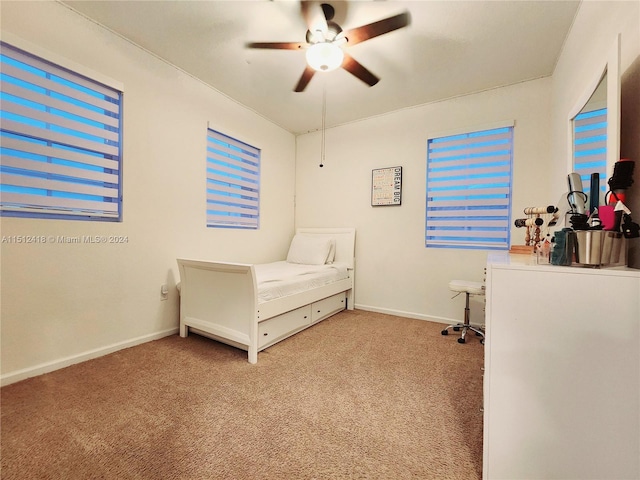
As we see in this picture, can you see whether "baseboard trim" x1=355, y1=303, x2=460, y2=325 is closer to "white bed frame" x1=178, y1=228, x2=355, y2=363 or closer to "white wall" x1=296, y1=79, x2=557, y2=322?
"white wall" x1=296, y1=79, x2=557, y2=322

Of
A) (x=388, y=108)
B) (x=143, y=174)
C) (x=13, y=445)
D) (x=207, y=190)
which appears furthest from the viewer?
(x=388, y=108)

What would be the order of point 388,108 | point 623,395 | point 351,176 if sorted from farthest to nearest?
point 351,176, point 388,108, point 623,395

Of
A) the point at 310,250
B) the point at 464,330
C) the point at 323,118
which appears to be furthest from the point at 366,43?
the point at 464,330

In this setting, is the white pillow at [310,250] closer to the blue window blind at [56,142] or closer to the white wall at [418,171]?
the white wall at [418,171]

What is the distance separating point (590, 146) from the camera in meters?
1.41

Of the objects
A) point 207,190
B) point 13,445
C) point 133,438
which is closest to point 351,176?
point 207,190

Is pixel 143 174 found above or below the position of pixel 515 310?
above

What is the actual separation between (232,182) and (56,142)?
1.56 meters

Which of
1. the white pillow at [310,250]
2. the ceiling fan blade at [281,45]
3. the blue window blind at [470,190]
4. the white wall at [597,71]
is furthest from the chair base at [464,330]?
the ceiling fan blade at [281,45]

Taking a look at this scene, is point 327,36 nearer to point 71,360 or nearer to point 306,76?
point 306,76

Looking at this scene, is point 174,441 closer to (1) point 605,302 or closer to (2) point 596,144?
(1) point 605,302

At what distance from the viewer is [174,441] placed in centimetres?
126

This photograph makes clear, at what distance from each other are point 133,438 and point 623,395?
2.00m

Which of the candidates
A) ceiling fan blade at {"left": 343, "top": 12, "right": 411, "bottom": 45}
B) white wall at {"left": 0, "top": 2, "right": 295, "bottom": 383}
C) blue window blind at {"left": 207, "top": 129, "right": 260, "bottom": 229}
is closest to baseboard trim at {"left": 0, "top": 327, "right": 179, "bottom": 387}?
white wall at {"left": 0, "top": 2, "right": 295, "bottom": 383}
